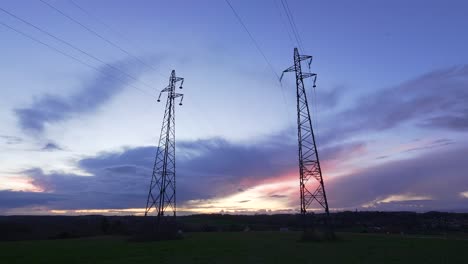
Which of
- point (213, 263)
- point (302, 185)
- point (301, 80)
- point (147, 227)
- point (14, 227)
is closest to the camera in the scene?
point (213, 263)

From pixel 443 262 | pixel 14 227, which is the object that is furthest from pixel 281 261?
pixel 14 227

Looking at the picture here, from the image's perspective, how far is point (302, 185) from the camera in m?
53.7

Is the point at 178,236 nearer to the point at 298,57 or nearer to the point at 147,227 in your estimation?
the point at 147,227

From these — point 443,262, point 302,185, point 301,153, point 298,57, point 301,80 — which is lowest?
point 443,262

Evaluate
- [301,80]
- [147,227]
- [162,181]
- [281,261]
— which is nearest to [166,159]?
[162,181]

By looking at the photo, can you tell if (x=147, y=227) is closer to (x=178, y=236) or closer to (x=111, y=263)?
(x=178, y=236)

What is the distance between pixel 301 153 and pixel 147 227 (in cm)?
3308

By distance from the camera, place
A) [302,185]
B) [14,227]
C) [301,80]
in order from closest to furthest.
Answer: [302,185], [301,80], [14,227]

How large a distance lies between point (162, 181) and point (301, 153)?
20618 millimetres

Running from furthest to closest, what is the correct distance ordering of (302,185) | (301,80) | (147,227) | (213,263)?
1. (147,227)
2. (301,80)
3. (302,185)
4. (213,263)

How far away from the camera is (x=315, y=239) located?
2350 inches

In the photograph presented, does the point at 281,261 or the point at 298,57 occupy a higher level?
→ the point at 298,57

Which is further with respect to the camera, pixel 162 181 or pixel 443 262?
pixel 162 181

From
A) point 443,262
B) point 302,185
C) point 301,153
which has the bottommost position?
point 443,262
